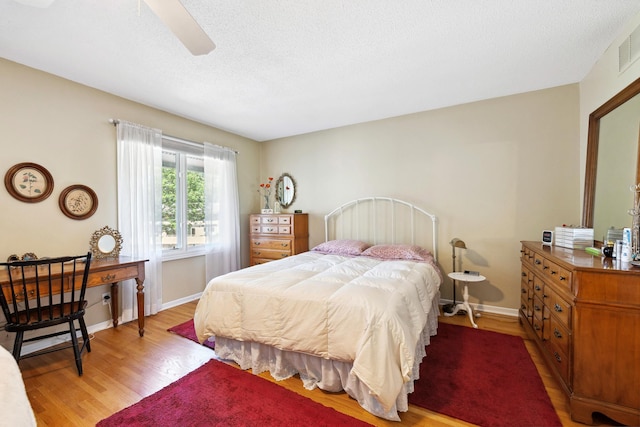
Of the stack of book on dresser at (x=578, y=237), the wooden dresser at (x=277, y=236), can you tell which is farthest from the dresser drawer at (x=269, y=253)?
the stack of book on dresser at (x=578, y=237)

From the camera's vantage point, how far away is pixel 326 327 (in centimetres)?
177

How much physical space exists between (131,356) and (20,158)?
204cm

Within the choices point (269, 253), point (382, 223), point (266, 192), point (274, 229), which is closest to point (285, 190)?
point (266, 192)

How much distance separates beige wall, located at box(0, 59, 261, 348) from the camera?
7.74ft

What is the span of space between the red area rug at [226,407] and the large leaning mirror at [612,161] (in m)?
2.54

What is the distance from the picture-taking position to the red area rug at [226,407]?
1.60m

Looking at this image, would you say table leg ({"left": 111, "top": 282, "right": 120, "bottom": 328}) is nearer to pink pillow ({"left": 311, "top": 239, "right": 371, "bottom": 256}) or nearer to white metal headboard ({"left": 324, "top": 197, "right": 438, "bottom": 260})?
pink pillow ({"left": 311, "top": 239, "right": 371, "bottom": 256})

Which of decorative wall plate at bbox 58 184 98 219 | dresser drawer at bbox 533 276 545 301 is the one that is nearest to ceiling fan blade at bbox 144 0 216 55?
decorative wall plate at bbox 58 184 98 219

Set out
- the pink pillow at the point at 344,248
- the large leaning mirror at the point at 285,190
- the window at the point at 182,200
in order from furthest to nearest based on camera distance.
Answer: the large leaning mirror at the point at 285,190 → the window at the point at 182,200 → the pink pillow at the point at 344,248

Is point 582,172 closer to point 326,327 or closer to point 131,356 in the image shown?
point 326,327

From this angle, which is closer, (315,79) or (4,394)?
A: (4,394)

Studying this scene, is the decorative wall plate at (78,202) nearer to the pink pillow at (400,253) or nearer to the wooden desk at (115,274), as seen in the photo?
the wooden desk at (115,274)

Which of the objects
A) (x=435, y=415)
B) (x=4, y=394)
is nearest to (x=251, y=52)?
(x=4, y=394)

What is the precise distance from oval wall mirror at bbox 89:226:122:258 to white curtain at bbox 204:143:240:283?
121cm
